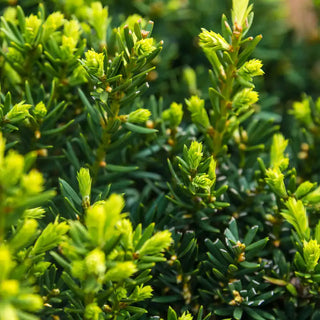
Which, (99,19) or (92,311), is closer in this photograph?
(92,311)

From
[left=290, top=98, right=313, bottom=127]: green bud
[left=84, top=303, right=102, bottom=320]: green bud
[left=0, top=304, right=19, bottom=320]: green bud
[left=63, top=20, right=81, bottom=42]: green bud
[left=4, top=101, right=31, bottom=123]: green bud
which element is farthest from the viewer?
[left=290, top=98, right=313, bottom=127]: green bud

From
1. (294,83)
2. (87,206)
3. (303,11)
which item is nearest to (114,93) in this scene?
(87,206)

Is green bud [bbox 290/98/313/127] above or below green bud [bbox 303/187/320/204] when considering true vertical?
above

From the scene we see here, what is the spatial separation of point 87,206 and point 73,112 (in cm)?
22

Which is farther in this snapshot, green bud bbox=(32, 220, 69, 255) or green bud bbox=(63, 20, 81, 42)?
green bud bbox=(63, 20, 81, 42)

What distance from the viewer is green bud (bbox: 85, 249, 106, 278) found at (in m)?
0.42

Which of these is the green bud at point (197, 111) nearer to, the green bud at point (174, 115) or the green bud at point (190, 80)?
Answer: the green bud at point (174, 115)

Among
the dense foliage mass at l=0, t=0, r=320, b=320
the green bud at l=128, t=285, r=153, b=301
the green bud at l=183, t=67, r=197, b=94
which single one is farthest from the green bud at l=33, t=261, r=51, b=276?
the green bud at l=183, t=67, r=197, b=94

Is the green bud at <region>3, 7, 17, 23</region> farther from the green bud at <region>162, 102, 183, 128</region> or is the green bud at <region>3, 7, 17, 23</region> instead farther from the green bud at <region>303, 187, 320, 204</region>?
the green bud at <region>303, 187, 320, 204</region>

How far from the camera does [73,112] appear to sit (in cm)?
73

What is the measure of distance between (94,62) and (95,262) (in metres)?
0.25

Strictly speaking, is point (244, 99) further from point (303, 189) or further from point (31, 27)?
point (31, 27)

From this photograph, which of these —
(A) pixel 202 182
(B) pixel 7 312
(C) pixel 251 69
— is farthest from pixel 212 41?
(B) pixel 7 312

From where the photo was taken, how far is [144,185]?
806 mm
